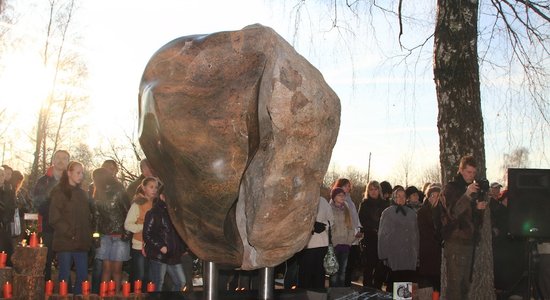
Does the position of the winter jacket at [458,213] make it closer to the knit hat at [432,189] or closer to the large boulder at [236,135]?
the knit hat at [432,189]

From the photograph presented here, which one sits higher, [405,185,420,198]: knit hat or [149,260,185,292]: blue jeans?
[405,185,420,198]: knit hat

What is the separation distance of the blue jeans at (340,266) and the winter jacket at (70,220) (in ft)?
10.5

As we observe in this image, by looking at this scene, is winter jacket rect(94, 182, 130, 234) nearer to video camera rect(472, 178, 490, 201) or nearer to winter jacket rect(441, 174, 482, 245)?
winter jacket rect(441, 174, 482, 245)

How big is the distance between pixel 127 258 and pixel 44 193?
5.03 ft

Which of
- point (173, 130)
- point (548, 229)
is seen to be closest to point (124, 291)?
point (173, 130)

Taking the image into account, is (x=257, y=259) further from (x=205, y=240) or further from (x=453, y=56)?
(x=453, y=56)

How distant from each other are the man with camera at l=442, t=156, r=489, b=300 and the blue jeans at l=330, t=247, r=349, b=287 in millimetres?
1972

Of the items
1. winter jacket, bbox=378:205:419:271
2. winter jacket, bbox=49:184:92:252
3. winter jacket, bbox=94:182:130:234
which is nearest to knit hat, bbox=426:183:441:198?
winter jacket, bbox=378:205:419:271

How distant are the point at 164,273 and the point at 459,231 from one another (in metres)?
3.09

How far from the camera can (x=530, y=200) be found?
6.95 m

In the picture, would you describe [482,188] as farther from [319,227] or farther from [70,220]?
[70,220]

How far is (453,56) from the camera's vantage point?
659 centimetres

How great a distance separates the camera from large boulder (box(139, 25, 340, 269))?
2803 millimetres

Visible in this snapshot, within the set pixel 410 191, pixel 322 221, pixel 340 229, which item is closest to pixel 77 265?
pixel 322 221
